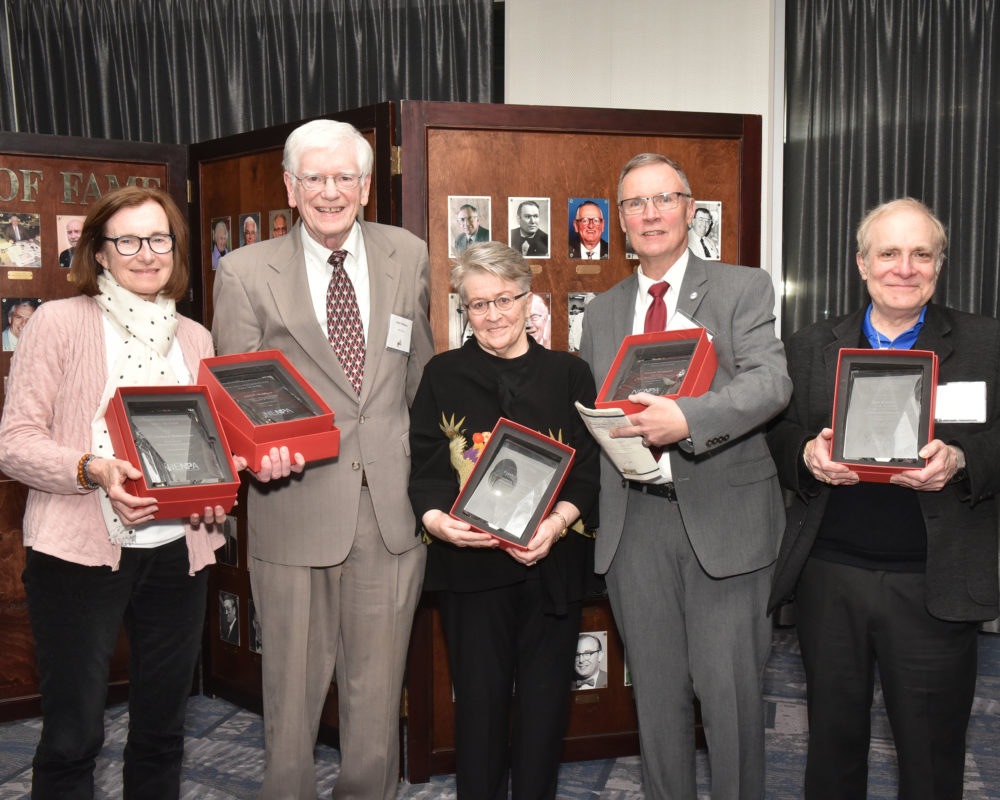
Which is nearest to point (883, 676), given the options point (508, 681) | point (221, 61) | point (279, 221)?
point (508, 681)

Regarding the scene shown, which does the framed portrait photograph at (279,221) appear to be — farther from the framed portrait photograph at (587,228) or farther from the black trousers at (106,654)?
the black trousers at (106,654)

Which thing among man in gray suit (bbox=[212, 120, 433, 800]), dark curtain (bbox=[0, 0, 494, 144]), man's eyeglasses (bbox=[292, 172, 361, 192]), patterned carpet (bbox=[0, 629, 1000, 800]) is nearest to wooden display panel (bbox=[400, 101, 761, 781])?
patterned carpet (bbox=[0, 629, 1000, 800])

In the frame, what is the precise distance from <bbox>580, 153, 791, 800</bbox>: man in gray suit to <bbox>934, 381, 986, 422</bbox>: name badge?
35 cm

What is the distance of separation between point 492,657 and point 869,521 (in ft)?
3.24

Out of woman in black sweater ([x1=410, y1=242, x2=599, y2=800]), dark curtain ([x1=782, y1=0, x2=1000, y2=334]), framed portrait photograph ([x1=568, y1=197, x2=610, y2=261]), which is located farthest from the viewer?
dark curtain ([x1=782, y1=0, x2=1000, y2=334])

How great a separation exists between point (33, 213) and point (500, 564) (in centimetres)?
262

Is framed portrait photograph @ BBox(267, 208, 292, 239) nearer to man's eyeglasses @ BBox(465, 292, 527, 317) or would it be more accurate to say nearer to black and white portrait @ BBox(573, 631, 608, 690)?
man's eyeglasses @ BBox(465, 292, 527, 317)

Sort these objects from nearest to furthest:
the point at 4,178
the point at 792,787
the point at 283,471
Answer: the point at 283,471
the point at 792,787
the point at 4,178

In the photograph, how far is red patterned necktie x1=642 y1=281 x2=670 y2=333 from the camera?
2.38 m

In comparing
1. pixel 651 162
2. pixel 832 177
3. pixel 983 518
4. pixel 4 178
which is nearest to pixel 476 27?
pixel 832 177

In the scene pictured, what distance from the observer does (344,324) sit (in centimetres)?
242

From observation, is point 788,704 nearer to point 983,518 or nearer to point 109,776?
point 983,518

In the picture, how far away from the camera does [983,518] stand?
2115mm

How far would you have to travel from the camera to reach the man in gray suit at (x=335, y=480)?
2.37 meters
